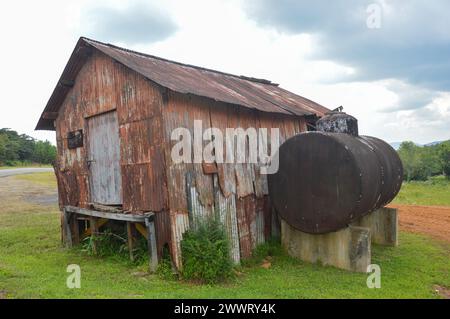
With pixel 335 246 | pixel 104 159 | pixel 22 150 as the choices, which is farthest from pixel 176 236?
pixel 22 150

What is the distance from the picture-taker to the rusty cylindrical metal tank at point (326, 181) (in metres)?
7.65

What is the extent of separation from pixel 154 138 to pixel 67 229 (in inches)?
187

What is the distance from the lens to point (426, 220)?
A: 13.3 meters

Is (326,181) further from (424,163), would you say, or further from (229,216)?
(424,163)

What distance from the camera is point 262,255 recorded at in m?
9.05

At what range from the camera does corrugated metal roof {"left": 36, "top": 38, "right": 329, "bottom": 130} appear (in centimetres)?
809

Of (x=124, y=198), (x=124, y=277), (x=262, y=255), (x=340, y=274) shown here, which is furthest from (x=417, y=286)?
(x=124, y=198)

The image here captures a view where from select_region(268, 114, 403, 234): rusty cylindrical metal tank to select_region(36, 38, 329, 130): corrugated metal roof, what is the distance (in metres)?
1.50

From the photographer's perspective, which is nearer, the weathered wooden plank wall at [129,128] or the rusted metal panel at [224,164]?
the weathered wooden plank wall at [129,128]

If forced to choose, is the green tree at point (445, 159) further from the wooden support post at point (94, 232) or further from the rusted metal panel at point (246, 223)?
the wooden support post at point (94, 232)

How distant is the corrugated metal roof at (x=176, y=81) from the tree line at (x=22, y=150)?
40620 millimetres

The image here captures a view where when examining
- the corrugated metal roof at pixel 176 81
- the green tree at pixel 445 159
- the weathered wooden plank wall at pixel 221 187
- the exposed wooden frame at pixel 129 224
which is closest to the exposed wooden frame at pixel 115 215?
the exposed wooden frame at pixel 129 224

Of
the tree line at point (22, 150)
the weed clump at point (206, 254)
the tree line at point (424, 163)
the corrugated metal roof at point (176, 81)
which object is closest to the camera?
the weed clump at point (206, 254)
